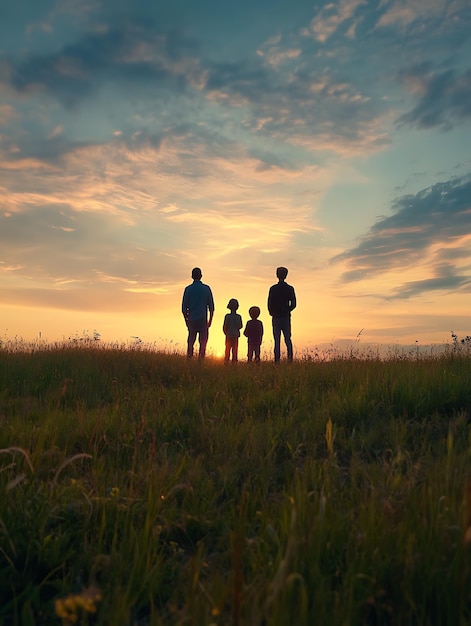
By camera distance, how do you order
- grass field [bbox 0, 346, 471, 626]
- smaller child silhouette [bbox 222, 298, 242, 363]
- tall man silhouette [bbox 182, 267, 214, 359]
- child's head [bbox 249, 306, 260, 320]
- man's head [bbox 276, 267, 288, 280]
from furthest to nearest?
child's head [bbox 249, 306, 260, 320] → smaller child silhouette [bbox 222, 298, 242, 363] → man's head [bbox 276, 267, 288, 280] → tall man silhouette [bbox 182, 267, 214, 359] → grass field [bbox 0, 346, 471, 626]

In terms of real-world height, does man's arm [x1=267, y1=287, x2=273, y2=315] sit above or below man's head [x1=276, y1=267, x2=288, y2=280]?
below

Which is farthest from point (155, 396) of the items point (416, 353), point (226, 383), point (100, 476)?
point (416, 353)

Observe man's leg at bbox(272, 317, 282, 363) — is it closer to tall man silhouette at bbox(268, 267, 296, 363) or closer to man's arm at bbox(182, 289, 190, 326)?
tall man silhouette at bbox(268, 267, 296, 363)

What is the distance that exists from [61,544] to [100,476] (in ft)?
3.43

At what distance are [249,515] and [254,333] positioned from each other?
12.9m

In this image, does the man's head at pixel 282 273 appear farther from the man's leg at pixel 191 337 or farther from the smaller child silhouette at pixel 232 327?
the man's leg at pixel 191 337

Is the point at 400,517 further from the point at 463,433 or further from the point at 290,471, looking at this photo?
the point at 463,433

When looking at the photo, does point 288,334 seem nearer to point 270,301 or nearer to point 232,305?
point 270,301

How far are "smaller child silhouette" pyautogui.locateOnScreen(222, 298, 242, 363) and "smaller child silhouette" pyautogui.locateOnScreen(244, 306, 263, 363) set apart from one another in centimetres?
49

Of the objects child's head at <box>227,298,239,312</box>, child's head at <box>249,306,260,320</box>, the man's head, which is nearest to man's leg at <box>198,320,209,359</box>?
child's head at <box>227,298,239,312</box>

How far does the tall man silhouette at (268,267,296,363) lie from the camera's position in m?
14.5

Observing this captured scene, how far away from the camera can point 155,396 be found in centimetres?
714

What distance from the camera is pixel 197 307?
1408 centimetres

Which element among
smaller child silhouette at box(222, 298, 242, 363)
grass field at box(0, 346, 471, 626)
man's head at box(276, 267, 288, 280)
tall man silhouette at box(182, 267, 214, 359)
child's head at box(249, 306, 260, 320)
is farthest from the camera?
child's head at box(249, 306, 260, 320)
